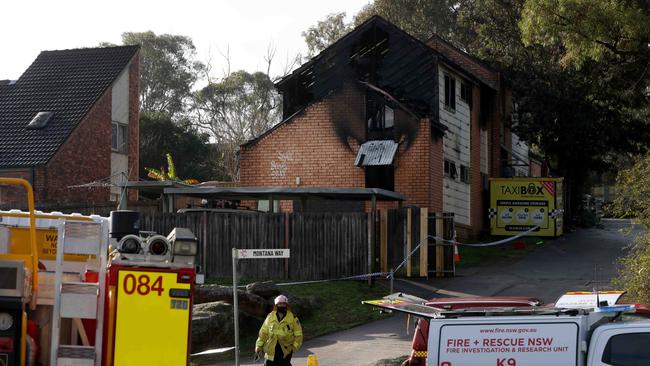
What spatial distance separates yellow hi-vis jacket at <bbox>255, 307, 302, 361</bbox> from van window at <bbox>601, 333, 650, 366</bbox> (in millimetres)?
4288

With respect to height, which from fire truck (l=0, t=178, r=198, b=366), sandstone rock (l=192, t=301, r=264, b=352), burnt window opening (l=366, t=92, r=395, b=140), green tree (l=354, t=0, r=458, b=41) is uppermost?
green tree (l=354, t=0, r=458, b=41)

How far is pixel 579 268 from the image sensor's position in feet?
87.4

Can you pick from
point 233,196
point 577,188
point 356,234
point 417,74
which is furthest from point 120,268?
point 577,188

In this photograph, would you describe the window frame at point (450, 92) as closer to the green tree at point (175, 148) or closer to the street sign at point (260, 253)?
the street sign at point (260, 253)

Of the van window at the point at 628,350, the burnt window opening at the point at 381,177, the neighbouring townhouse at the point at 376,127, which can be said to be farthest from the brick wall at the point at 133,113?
the van window at the point at 628,350

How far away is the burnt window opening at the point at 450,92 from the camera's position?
32.1m

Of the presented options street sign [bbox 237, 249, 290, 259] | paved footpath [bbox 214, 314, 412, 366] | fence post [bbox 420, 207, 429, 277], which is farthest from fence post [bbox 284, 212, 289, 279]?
street sign [bbox 237, 249, 290, 259]

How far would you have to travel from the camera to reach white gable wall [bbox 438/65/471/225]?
1237 inches

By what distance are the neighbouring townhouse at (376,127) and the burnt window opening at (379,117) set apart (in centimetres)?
3

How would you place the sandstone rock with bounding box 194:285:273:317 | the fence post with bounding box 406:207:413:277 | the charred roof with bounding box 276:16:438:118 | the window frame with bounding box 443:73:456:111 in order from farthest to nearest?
the window frame with bounding box 443:73:456:111 < the charred roof with bounding box 276:16:438:118 < the fence post with bounding box 406:207:413:277 < the sandstone rock with bounding box 194:285:273:317

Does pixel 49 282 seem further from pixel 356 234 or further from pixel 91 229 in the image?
pixel 356 234

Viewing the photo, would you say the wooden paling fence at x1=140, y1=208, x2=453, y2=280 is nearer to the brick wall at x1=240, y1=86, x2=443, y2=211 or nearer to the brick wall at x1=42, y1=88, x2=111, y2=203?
the brick wall at x1=240, y1=86, x2=443, y2=211

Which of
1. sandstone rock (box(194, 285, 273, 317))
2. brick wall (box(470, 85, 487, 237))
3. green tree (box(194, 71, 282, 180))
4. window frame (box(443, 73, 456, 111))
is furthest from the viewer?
green tree (box(194, 71, 282, 180))

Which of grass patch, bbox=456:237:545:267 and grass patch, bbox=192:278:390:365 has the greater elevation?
grass patch, bbox=456:237:545:267
